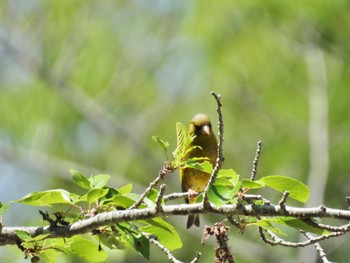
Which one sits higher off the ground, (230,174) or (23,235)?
(230,174)

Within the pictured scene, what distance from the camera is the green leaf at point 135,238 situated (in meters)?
2.70

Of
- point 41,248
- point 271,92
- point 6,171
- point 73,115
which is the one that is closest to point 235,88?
point 271,92

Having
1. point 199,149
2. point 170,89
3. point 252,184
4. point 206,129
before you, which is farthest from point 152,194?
point 170,89

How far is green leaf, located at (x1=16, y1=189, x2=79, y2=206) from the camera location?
8.91 feet

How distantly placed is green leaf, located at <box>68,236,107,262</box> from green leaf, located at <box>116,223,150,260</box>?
0.67ft

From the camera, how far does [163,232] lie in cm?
290

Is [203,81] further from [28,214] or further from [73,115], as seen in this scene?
[28,214]

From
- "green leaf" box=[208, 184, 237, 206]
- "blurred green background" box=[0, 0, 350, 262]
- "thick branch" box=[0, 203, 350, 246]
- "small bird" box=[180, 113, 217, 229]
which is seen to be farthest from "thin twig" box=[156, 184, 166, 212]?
"blurred green background" box=[0, 0, 350, 262]

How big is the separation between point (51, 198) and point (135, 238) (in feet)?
1.06

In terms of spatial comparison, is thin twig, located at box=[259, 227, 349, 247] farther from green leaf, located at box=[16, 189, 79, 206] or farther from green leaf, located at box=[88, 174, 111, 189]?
green leaf, located at box=[16, 189, 79, 206]

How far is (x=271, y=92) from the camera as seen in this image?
13.5 m

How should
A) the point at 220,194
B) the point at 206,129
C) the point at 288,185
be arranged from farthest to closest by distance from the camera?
the point at 206,129 → the point at 288,185 → the point at 220,194

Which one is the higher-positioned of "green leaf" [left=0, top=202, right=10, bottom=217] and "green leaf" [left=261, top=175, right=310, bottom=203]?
"green leaf" [left=261, top=175, right=310, bottom=203]

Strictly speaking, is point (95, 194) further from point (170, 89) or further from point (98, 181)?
point (170, 89)
